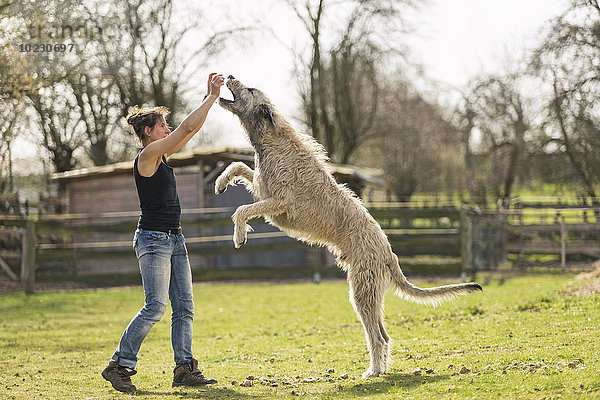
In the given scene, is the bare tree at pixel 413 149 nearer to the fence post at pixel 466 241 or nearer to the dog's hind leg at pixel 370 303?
the fence post at pixel 466 241

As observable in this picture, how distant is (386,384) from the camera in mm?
5551

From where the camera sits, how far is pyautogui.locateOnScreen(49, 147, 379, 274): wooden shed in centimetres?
1847

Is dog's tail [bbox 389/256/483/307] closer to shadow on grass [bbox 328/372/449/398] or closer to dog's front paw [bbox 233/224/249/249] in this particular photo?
shadow on grass [bbox 328/372/449/398]

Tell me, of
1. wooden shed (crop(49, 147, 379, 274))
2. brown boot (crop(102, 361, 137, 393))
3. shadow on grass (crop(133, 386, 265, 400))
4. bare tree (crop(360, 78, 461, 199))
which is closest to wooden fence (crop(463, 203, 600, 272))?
wooden shed (crop(49, 147, 379, 274))

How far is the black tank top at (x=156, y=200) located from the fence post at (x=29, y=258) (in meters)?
10.1

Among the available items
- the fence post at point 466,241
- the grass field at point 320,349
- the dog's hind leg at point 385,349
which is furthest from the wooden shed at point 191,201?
the dog's hind leg at point 385,349

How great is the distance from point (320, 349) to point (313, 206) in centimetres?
236

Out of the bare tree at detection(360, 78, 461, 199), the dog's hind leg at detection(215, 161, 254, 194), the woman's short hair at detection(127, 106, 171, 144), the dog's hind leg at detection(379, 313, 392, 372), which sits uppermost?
the bare tree at detection(360, 78, 461, 199)

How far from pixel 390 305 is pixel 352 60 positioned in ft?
55.5

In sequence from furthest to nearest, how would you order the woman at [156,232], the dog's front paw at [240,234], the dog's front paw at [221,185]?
the dog's front paw at [221,185] → the dog's front paw at [240,234] → the woman at [156,232]

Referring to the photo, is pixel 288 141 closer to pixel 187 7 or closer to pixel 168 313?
pixel 168 313

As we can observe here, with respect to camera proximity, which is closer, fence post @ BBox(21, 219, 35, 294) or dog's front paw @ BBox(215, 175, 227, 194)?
dog's front paw @ BBox(215, 175, 227, 194)

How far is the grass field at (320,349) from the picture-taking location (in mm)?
5324

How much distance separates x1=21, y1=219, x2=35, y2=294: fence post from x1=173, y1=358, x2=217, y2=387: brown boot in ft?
33.1
